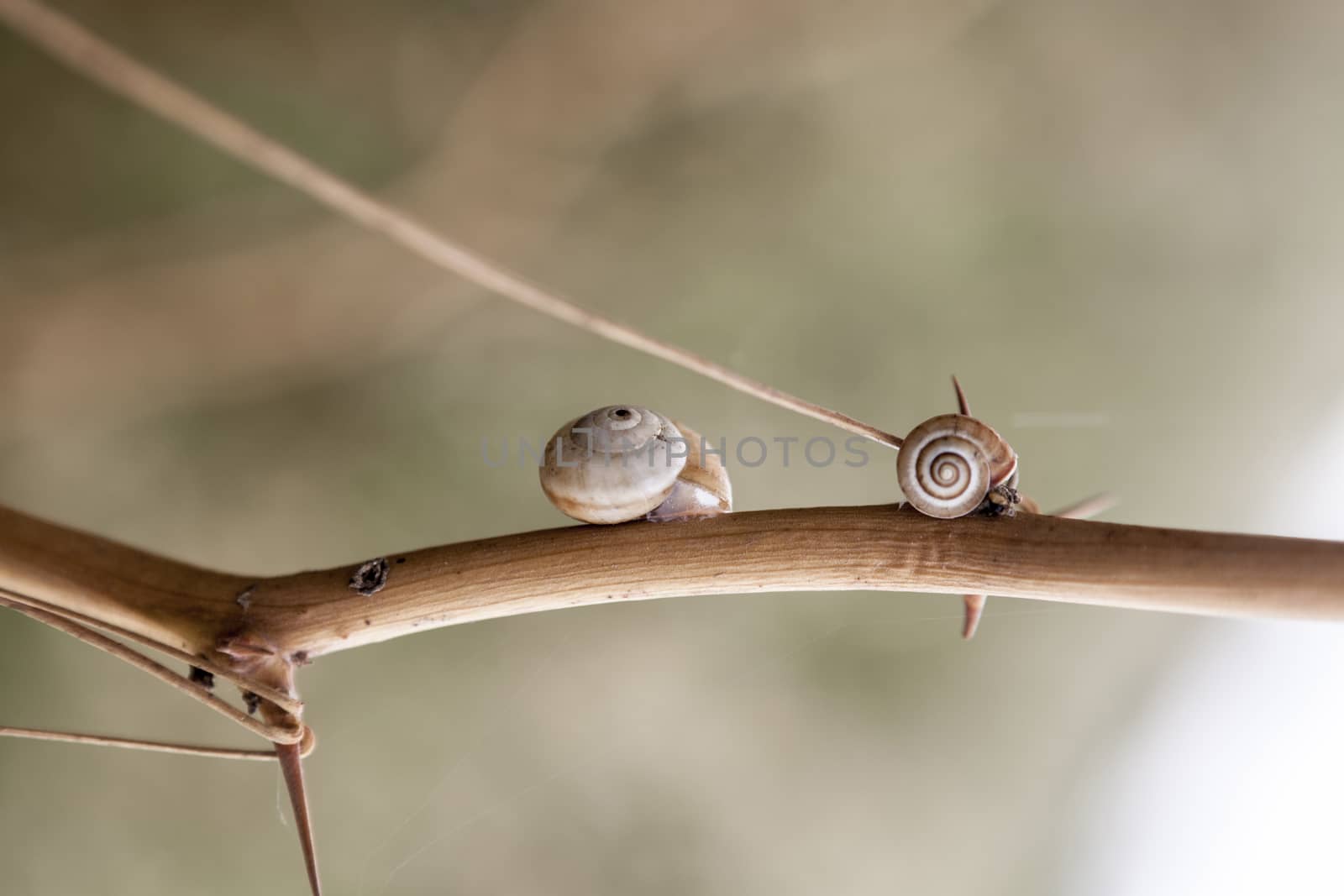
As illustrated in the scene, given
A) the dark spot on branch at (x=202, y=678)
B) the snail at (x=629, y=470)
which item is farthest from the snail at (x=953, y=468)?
the dark spot on branch at (x=202, y=678)

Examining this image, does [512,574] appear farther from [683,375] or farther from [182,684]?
[683,375]

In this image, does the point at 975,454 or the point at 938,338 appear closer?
the point at 975,454

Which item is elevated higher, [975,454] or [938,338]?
[938,338]

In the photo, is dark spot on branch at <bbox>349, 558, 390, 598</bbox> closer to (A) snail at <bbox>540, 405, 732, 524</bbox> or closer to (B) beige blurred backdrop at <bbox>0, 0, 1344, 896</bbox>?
(A) snail at <bbox>540, 405, 732, 524</bbox>

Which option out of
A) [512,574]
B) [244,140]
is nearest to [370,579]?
[512,574]

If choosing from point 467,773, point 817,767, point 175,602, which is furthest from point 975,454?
point 817,767

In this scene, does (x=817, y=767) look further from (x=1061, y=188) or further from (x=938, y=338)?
(x=1061, y=188)
